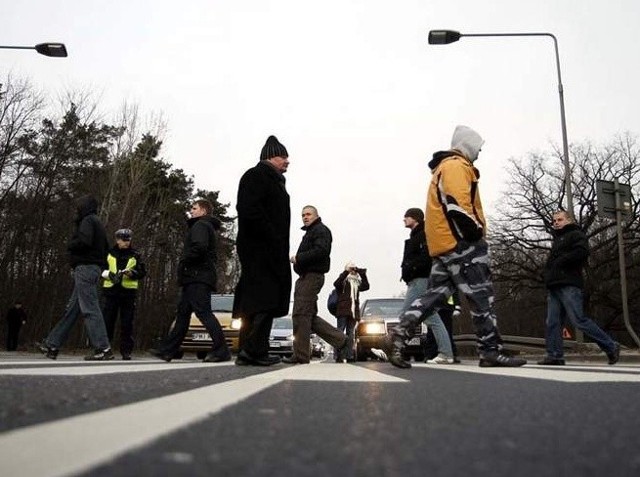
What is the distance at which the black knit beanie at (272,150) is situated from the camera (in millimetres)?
5500

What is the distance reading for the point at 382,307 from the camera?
1553cm

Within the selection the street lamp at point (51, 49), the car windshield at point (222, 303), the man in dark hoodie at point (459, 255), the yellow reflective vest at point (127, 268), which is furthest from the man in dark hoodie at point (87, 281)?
the street lamp at point (51, 49)

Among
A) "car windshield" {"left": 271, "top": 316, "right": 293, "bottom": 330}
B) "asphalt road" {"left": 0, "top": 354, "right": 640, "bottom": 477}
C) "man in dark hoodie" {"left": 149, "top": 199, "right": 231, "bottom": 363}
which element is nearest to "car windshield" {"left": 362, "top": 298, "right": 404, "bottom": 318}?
"car windshield" {"left": 271, "top": 316, "right": 293, "bottom": 330}

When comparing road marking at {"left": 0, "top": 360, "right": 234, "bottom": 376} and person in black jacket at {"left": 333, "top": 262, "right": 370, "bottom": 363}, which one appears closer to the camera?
road marking at {"left": 0, "top": 360, "right": 234, "bottom": 376}

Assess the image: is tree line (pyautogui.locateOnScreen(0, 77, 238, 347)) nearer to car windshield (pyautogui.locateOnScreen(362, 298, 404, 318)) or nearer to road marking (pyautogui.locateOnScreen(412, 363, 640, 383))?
car windshield (pyautogui.locateOnScreen(362, 298, 404, 318))

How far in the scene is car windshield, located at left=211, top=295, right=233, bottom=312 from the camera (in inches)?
590

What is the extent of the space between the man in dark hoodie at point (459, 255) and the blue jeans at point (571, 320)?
2398 millimetres

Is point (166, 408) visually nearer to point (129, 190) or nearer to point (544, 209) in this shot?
point (129, 190)

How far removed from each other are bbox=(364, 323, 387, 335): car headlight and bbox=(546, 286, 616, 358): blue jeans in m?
6.51

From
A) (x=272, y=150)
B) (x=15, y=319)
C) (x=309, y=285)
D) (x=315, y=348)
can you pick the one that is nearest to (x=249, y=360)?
(x=272, y=150)

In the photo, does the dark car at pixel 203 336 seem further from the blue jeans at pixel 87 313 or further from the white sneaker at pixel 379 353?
the blue jeans at pixel 87 313

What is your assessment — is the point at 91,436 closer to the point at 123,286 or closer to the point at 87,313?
the point at 87,313

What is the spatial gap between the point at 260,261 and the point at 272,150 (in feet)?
3.43

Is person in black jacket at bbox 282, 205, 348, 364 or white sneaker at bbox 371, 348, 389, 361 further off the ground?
person in black jacket at bbox 282, 205, 348, 364
